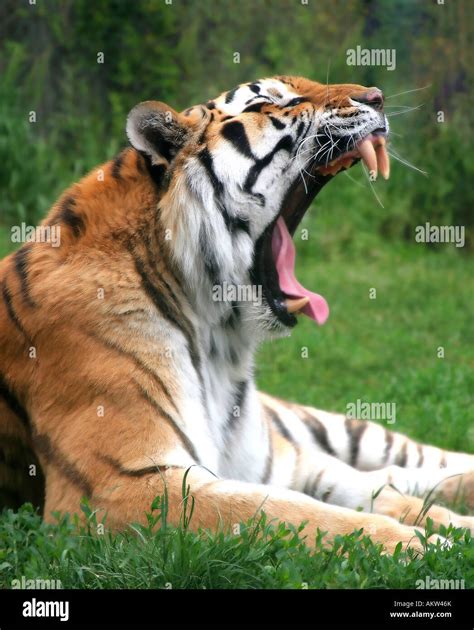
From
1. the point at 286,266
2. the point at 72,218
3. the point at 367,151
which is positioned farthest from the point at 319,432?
the point at 72,218

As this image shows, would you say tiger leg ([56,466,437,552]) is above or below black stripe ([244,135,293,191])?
below

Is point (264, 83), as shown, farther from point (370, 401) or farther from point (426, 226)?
point (426, 226)

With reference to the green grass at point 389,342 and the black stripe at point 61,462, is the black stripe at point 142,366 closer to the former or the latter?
the black stripe at point 61,462

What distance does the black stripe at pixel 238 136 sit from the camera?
3.75m

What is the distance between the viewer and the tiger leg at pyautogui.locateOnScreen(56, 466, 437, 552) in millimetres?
3260

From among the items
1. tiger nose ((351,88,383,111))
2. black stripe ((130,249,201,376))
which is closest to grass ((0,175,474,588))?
black stripe ((130,249,201,376))

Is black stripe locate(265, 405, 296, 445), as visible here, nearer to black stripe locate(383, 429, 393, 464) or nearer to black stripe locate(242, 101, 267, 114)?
black stripe locate(383, 429, 393, 464)

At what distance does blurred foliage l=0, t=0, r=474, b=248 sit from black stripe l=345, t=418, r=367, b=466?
14.6ft

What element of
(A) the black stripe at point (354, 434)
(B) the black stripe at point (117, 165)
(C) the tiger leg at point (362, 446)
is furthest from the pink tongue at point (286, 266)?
(A) the black stripe at point (354, 434)

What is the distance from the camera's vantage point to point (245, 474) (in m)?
3.96

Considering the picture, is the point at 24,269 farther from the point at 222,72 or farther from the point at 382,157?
the point at 222,72

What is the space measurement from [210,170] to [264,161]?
202mm

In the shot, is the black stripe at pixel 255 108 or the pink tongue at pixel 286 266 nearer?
the black stripe at pixel 255 108
